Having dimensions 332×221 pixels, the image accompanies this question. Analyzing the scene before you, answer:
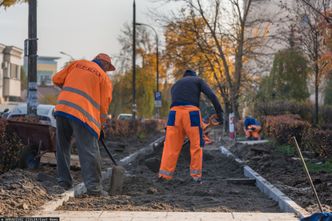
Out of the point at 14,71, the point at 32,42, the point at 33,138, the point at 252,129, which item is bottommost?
the point at 252,129

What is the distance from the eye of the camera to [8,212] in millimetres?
6402

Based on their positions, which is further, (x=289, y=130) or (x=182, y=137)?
(x=289, y=130)

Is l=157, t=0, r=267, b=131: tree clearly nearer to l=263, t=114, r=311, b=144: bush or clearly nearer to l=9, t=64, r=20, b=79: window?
l=263, t=114, r=311, b=144: bush

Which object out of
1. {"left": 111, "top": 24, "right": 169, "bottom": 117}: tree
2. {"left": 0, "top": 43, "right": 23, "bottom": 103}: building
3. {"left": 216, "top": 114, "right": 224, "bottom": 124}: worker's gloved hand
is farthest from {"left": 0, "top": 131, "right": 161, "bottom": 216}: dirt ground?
{"left": 0, "top": 43, "right": 23, "bottom": 103}: building

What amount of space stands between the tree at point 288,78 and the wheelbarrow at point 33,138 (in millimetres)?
22277

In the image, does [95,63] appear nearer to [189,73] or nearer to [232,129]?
[189,73]

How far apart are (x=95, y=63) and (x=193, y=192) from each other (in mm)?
2318

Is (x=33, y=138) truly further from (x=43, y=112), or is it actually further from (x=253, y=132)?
(x=253, y=132)

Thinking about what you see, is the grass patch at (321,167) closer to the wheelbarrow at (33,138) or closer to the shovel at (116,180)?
the shovel at (116,180)

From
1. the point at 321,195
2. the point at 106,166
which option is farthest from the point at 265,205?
the point at 106,166

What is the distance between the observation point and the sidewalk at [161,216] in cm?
638

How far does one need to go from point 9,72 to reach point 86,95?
198 ft

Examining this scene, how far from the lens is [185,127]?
402 inches

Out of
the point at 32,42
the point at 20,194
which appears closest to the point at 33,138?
the point at 20,194
